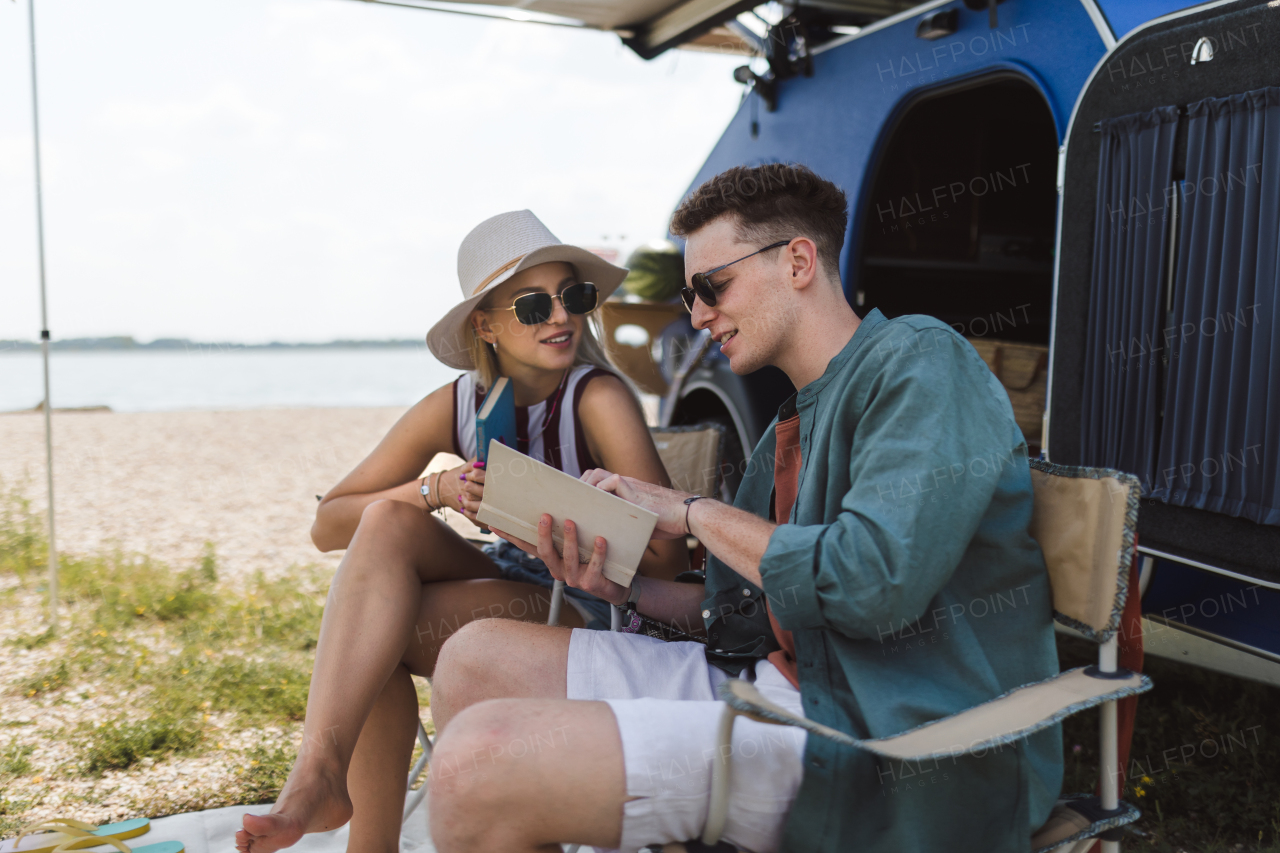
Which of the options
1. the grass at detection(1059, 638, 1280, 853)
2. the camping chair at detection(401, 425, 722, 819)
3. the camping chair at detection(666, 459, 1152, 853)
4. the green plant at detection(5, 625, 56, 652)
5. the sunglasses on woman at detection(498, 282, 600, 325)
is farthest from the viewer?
the green plant at detection(5, 625, 56, 652)

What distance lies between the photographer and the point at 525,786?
1.21 m

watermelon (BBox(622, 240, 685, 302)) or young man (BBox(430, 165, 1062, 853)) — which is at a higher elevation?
watermelon (BBox(622, 240, 685, 302))

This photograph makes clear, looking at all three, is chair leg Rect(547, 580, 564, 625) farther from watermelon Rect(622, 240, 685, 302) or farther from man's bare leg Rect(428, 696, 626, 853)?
watermelon Rect(622, 240, 685, 302)

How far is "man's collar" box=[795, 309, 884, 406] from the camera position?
1.57 meters

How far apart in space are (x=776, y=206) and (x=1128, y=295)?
3.90ft

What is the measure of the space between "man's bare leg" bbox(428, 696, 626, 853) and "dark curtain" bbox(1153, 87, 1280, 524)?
5.23ft

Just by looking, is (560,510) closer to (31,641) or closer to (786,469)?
(786,469)

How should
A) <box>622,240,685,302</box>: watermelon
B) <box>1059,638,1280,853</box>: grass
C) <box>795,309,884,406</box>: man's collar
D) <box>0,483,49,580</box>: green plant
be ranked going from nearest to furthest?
<box>795,309,884,406</box>: man's collar, <box>1059,638,1280,853</box>: grass, <box>622,240,685,302</box>: watermelon, <box>0,483,49,580</box>: green plant

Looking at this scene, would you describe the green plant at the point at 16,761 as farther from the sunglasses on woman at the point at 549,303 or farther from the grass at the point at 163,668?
the sunglasses on woman at the point at 549,303

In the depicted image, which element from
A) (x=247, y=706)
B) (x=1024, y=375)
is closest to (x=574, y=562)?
(x=247, y=706)

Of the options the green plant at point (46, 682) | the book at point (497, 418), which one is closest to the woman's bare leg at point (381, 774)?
the book at point (497, 418)

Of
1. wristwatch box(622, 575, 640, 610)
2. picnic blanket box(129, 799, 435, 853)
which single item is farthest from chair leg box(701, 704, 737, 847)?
picnic blanket box(129, 799, 435, 853)

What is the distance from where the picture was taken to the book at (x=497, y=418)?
218 centimetres

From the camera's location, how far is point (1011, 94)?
4.34m
